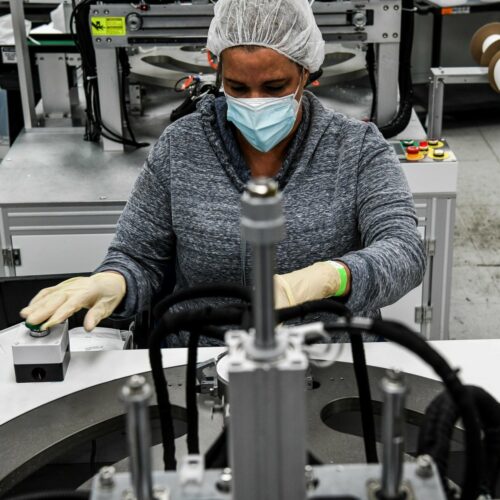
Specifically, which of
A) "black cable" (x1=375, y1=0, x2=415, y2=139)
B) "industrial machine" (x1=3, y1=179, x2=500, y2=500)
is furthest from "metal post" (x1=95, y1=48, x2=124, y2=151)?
"industrial machine" (x1=3, y1=179, x2=500, y2=500)

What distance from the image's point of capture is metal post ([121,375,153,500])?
61cm

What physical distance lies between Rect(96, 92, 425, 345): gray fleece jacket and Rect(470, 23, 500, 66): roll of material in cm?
96

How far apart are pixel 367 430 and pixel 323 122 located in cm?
73

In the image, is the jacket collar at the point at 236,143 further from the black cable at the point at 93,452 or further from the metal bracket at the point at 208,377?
the black cable at the point at 93,452

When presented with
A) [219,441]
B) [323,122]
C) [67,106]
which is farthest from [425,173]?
[219,441]

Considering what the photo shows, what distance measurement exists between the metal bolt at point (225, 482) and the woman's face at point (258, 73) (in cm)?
93

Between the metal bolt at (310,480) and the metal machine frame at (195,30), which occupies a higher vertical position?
the metal machine frame at (195,30)

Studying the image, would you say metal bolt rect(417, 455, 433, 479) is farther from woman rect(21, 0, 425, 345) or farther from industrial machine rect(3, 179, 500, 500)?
woman rect(21, 0, 425, 345)

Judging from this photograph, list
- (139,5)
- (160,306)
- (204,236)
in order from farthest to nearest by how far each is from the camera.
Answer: (139,5) → (204,236) → (160,306)

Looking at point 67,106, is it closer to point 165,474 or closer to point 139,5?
point 139,5

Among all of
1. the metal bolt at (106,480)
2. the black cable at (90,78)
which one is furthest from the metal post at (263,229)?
the black cable at (90,78)

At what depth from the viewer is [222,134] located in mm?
1579

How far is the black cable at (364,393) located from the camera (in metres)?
0.96

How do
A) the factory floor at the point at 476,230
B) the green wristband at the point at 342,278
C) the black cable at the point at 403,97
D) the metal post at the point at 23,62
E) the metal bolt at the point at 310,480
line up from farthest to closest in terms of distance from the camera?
the factory floor at the point at 476,230
the metal post at the point at 23,62
the black cable at the point at 403,97
the green wristband at the point at 342,278
the metal bolt at the point at 310,480
